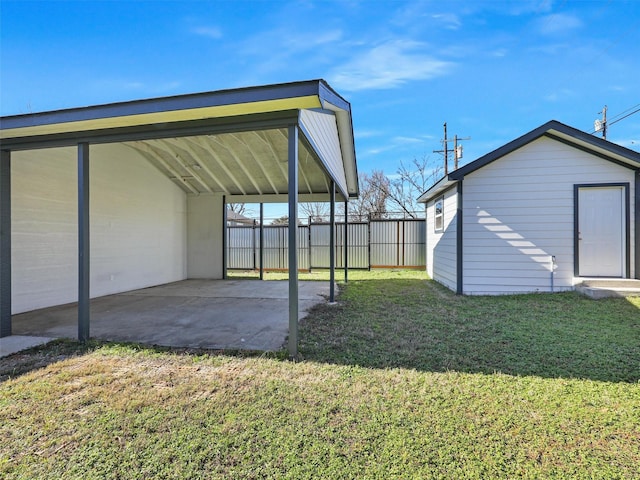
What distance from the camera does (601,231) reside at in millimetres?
6422

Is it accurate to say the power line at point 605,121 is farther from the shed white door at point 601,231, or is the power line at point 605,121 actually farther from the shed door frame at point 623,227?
the shed white door at point 601,231

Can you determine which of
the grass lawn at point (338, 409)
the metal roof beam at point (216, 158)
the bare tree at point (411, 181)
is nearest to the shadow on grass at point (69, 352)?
the grass lawn at point (338, 409)

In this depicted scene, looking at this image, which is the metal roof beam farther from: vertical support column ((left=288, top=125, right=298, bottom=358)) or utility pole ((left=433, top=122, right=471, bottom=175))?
utility pole ((left=433, top=122, right=471, bottom=175))

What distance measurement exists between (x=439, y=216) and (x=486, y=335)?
5631mm

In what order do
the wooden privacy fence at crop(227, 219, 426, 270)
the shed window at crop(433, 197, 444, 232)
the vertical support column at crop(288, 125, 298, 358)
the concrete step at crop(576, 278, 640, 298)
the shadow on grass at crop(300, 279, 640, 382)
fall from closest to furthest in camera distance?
the shadow on grass at crop(300, 279, 640, 382), the vertical support column at crop(288, 125, 298, 358), the concrete step at crop(576, 278, 640, 298), the shed window at crop(433, 197, 444, 232), the wooden privacy fence at crop(227, 219, 426, 270)

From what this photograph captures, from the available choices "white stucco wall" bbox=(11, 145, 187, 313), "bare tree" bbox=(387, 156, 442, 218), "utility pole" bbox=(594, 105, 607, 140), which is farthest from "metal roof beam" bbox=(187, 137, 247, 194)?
"utility pole" bbox=(594, 105, 607, 140)

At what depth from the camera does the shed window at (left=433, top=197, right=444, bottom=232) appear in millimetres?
8703

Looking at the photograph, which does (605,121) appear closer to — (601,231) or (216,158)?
(601,231)

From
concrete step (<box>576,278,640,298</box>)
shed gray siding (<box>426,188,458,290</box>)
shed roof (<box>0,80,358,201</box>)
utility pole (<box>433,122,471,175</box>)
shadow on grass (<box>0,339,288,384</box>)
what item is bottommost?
shadow on grass (<box>0,339,288,384</box>)

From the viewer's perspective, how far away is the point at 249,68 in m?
8.51

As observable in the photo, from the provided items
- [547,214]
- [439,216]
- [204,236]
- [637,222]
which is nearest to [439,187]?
[439,216]

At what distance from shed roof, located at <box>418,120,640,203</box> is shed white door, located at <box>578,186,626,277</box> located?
62 centimetres

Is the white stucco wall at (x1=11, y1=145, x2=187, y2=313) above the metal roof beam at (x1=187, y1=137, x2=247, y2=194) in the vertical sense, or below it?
below

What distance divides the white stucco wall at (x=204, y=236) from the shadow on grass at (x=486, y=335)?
524 cm
